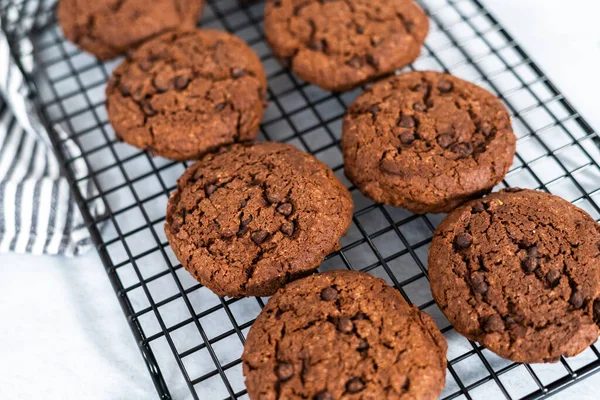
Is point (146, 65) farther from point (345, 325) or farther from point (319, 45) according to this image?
point (345, 325)

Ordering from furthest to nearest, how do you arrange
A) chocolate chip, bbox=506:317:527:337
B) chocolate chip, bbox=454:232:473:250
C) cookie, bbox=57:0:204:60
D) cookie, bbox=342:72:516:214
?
1. cookie, bbox=57:0:204:60
2. cookie, bbox=342:72:516:214
3. chocolate chip, bbox=454:232:473:250
4. chocolate chip, bbox=506:317:527:337

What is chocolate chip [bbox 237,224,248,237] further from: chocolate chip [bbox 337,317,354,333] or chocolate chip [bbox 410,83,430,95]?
chocolate chip [bbox 410,83,430,95]

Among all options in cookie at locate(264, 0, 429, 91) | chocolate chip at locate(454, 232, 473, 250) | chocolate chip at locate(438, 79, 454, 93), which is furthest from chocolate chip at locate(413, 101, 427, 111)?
chocolate chip at locate(454, 232, 473, 250)

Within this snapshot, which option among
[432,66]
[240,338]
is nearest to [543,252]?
[240,338]

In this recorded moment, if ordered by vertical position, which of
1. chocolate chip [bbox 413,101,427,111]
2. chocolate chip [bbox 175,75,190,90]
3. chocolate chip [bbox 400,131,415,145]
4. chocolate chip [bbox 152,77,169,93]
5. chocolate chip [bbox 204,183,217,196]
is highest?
chocolate chip [bbox 413,101,427,111]

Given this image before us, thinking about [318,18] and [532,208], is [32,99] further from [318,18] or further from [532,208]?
[532,208]

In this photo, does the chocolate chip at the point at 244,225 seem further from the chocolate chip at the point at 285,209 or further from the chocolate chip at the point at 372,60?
the chocolate chip at the point at 372,60

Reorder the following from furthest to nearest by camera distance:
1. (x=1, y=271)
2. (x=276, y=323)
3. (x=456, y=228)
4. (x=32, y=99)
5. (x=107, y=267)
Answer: (x=32, y=99), (x=1, y=271), (x=107, y=267), (x=456, y=228), (x=276, y=323)

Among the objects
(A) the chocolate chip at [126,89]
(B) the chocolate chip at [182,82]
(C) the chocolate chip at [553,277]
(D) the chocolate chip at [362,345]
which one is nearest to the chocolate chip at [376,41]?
(B) the chocolate chip at [182,82]
